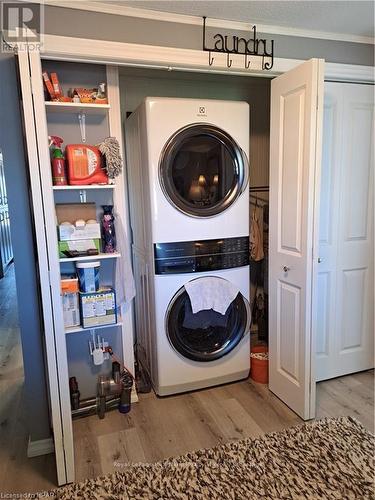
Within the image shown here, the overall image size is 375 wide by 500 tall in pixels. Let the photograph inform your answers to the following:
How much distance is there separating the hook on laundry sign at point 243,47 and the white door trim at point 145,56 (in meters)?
0.03

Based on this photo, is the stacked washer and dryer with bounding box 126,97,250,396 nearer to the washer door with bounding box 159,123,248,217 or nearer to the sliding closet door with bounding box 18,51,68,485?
the washer door with bounding box 159,123,248,217

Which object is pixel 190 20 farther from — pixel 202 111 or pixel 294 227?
pixel 294 227

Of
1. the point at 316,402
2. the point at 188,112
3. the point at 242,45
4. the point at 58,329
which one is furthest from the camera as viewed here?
the point at 316,402

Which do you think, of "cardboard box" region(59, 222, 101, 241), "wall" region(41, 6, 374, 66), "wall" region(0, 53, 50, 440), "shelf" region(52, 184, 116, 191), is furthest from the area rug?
"wall" region(41, 6, 374, 66)

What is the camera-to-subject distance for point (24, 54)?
1.42m

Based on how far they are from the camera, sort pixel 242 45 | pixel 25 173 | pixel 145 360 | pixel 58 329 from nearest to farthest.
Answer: pixel 58 329 → pixel 25 173 → pixel 242 45 → pixel 145 360

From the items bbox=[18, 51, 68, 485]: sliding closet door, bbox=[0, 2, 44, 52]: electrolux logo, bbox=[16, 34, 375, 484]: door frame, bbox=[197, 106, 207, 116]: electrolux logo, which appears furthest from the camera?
bbox=[197, 106, 207, 116]: electrolux logo

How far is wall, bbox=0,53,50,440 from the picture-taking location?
173 centimetres

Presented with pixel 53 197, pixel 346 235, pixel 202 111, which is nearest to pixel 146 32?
pixel 202 111

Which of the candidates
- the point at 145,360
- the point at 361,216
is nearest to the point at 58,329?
the point at 145,360

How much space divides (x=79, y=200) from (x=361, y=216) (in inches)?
75.7

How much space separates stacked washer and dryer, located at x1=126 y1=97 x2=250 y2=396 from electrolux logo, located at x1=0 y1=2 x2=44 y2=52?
25.9 inches

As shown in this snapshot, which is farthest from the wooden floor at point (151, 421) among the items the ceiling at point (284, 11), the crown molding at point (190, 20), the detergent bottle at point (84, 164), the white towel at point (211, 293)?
the ceiling at point (284, 11)

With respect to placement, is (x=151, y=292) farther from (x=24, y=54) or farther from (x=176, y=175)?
(x=24, y=54)
